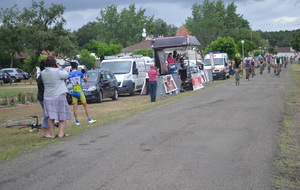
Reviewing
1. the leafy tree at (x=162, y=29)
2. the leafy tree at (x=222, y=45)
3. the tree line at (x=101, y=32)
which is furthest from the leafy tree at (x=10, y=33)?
the leafy tree at (x=162, y=29)

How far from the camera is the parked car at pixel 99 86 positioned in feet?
73.0

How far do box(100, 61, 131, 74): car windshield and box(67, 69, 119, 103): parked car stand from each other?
2399mm

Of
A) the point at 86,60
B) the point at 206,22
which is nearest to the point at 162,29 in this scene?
the point at 206,22

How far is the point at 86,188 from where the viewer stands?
6.04m

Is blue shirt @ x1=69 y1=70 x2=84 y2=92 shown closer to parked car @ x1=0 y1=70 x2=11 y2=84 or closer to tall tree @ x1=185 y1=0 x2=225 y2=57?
parked car @ x1=0 y1=70 x2=11 y2=84

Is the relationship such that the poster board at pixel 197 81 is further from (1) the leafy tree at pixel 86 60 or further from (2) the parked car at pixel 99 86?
(1) the leafy tree at pixel 86 60

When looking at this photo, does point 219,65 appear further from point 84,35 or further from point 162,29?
point 162,29

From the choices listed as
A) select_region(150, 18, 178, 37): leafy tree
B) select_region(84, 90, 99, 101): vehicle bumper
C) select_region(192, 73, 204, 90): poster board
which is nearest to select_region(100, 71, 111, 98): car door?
select_region(84, 90, 99, 101): vehicle bumper

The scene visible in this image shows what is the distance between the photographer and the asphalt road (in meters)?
6.30

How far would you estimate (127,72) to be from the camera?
Result: 26.9 meters

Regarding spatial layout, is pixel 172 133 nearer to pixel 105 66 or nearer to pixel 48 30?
pixel 105 66

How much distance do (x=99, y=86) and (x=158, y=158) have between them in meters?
15.2

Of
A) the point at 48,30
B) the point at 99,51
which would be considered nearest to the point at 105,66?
the point at 48,30

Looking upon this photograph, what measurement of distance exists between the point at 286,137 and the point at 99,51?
219 feet
